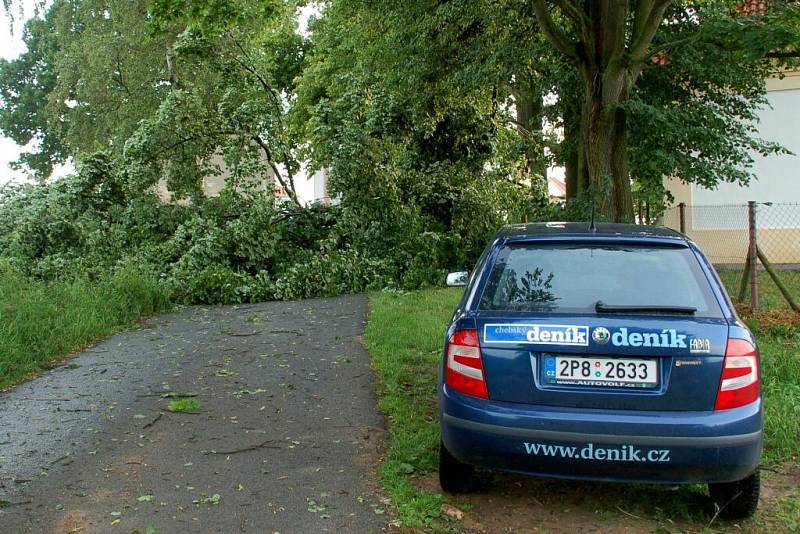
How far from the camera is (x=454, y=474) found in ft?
14.1

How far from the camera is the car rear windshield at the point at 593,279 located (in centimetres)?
389

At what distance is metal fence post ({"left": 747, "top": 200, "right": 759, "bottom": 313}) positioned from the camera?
887cm

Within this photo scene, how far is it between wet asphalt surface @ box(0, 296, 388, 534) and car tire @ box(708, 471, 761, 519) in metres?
1.86

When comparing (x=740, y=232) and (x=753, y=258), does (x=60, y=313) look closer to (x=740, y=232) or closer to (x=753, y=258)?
(x=753, y=258)

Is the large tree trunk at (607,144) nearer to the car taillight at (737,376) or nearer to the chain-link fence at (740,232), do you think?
the chain-link fence at (740,232)

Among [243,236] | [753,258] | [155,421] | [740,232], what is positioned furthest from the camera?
[740,232]

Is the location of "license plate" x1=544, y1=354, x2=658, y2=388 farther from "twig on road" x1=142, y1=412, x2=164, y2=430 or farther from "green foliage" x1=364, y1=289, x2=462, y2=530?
"twig on road" x1=142, y1=412, x2=164, y2=430

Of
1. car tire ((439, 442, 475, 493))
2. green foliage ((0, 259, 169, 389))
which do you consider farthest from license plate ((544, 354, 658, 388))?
green foliage ((0, 259, 169, 389))

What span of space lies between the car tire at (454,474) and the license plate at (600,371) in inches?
33.5

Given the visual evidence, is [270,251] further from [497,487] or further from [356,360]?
[497,487]

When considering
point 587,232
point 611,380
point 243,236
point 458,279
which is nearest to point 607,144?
point 458,279

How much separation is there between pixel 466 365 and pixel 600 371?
686 mm

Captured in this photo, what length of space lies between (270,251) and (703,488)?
11414mm

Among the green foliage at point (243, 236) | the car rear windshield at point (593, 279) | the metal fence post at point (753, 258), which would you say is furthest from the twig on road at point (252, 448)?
the green foliage at point (243, 236)
